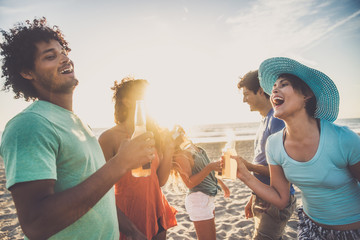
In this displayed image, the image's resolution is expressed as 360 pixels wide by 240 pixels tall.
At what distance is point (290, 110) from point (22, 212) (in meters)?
2.36

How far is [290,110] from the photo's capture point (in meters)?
2.07

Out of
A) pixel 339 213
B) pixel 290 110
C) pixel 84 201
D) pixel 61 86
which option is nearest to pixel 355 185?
pixel 339 213

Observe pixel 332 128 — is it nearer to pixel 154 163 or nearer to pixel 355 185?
pixel 355 185

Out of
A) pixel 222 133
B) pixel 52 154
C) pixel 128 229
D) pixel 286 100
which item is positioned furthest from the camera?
pixel 222 133

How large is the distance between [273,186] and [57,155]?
2209 millimetres

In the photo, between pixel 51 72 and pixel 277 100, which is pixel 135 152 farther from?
→ pixel 277 100

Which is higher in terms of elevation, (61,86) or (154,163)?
(61,86)

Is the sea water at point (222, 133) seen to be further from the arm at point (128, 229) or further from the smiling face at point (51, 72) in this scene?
the smiling face at point (51, 72)

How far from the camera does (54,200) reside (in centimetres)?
100

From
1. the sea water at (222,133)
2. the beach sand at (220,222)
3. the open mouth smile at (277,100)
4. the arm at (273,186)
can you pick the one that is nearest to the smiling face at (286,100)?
the open mouth smile at (277,100)

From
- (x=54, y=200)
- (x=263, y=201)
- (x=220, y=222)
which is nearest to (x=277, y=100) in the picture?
(x=263, y=201)

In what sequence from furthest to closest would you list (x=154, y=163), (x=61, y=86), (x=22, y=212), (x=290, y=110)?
(x=154, y=163) → (x=290, y=110) → (x=61, y=86) → (x=22, y=212)

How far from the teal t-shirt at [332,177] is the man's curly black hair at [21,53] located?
262 centimetres

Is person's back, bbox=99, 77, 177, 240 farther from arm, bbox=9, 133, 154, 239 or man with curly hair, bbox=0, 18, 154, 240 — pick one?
arm, bbox=9, 133, 154, 239
